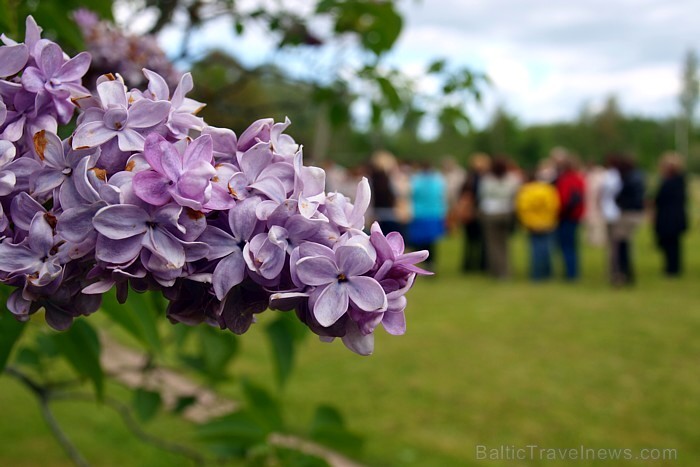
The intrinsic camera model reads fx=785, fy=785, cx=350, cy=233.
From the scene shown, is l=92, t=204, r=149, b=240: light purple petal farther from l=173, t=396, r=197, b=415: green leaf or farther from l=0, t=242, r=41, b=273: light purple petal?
l=173, t=396, r=197, b=415: green leaf

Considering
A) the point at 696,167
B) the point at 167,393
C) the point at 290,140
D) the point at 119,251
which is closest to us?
the point at 119,251

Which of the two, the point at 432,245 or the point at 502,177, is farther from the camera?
the point at 432,245

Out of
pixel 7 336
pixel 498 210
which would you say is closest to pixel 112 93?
pixel 7 336

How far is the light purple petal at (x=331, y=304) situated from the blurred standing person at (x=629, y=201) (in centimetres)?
1242

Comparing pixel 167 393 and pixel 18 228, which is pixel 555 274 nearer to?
pixel 167 393

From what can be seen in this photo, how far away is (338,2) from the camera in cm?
306

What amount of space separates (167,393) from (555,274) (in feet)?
32.2

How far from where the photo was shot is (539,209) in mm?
12930

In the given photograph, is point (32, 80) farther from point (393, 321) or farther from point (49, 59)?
point (393, 321)

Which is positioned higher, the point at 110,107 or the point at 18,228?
the point at 110,107

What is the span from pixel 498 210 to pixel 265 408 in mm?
11440

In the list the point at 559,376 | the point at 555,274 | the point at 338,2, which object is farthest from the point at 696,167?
the point at 338,2

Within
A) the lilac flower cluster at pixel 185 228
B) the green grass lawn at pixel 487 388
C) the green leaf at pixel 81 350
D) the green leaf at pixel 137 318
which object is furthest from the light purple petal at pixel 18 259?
the green grass lawn at pixel 487 388

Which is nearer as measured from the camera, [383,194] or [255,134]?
[255,134]
